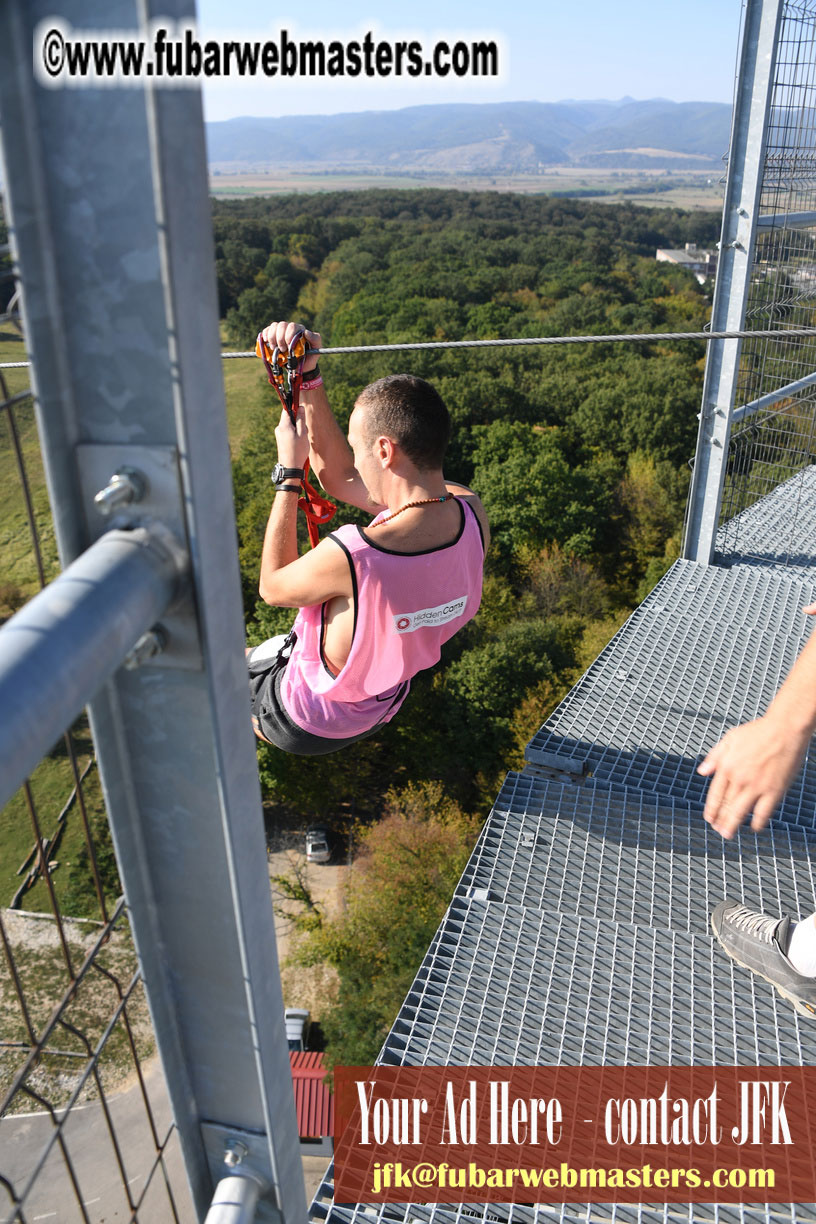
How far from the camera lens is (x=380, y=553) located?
305 cm

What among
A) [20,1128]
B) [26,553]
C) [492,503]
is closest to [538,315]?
[492,503]

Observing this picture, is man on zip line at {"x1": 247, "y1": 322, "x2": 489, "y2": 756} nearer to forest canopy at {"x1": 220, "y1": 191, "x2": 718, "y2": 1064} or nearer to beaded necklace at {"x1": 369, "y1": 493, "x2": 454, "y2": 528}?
beaded necklace at {"x1": 369, "y1": 493, "x2": 454, "y2": 528}

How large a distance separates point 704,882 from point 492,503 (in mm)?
25126

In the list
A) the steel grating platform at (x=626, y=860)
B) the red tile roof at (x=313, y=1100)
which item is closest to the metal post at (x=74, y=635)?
the steel grating platform at (x=626, y=860)

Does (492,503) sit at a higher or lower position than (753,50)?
lower

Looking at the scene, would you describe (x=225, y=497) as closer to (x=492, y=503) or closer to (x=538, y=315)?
(x=492, y=503)

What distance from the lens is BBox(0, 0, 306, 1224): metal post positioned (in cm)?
116

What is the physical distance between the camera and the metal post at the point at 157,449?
1.16 metres

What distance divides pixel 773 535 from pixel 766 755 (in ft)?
27.7

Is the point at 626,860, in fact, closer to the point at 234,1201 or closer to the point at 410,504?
the point at 410,504

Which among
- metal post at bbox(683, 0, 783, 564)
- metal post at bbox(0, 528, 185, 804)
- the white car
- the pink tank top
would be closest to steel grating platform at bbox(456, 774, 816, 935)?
the pink tank top

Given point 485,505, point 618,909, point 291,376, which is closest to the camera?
point 291,376

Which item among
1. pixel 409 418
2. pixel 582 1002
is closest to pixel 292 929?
pixel 582 1002

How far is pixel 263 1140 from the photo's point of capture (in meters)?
1.78
